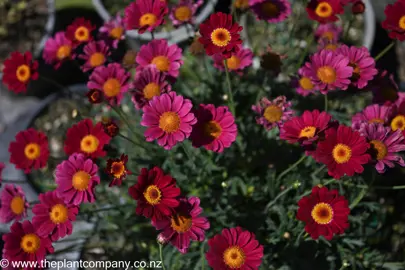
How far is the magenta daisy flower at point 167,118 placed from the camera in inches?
61.9

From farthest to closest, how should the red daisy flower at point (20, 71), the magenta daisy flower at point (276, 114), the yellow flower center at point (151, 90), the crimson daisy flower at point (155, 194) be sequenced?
the red daisy flower at point (20, 71)
the magenta daisy flower at point (276, 114)
the yellow flower center at point (151, 90)
the crimson daisy flower at point (155, 194)

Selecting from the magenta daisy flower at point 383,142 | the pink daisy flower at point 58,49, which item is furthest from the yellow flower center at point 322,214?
the pink daisy flower at point 58,49

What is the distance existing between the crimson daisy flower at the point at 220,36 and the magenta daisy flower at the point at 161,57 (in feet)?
0.75

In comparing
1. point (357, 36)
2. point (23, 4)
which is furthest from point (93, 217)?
point (357, 36)

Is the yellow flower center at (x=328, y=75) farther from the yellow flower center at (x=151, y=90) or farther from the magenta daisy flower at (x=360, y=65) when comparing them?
the yellow flower center at (x=151, y=90)

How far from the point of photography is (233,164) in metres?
2.14

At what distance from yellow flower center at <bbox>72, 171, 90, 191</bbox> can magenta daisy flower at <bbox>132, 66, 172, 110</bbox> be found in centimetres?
29

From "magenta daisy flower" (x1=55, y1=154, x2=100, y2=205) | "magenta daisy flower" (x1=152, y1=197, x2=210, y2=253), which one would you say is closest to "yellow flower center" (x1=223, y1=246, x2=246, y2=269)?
"magenta daisy flower" (x1=152, y1=197, x2=210, y2=253)

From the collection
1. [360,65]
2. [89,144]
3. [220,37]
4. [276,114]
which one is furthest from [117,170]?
[360,65]

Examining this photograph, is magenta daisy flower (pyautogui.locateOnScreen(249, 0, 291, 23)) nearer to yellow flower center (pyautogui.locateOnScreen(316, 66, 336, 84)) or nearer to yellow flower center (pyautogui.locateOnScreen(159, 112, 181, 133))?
yellow flower center (pyautogui.locateOnScreen(316, 66, 336, 84))

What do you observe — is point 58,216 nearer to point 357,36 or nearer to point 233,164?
point 233,164

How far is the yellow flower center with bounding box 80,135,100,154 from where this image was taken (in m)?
1.75

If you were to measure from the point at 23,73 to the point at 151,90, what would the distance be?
1.84 feet

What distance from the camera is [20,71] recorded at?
76.8 inches
